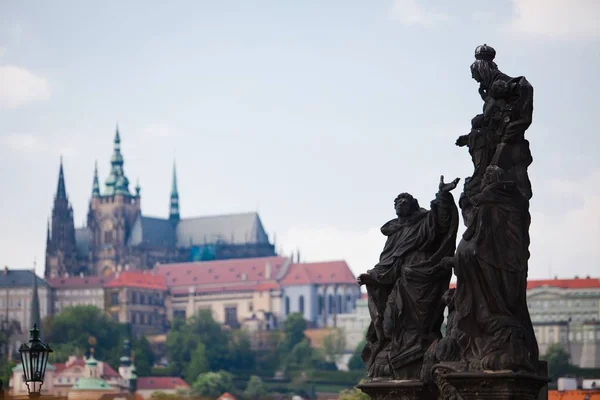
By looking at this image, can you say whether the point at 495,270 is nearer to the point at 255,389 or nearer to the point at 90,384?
the point at 90,384

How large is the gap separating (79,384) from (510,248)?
16241 centimetres

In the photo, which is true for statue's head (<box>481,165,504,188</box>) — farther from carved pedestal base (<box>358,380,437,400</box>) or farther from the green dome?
the green dome

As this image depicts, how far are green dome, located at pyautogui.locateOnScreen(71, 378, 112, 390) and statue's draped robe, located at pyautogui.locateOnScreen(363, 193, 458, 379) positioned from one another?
157718 millimetres

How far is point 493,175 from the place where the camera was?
13.8 meters

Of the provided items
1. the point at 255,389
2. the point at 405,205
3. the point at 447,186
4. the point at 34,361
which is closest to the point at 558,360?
the point at 255,389

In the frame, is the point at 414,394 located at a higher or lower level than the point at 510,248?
lower

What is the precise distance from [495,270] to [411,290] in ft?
4.18

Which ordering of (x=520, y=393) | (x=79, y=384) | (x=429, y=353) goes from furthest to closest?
(x=79, y=384)
(x=429, y=353)
(x=520, y=393)

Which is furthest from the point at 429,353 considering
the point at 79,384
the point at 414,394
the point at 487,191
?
the point at 79,384

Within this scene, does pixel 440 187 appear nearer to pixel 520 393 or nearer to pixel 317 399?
pixel 520 393

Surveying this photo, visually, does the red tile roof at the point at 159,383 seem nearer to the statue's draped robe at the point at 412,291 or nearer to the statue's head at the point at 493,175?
the statue's draped robe at the point at 412,291

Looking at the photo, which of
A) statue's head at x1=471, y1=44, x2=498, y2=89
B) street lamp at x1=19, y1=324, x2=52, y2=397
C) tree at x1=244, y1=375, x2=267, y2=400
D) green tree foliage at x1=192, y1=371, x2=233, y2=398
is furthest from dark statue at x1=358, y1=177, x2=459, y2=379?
tree at x1=244, y1=375, x2=267, y2=400

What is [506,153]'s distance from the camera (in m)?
14.1

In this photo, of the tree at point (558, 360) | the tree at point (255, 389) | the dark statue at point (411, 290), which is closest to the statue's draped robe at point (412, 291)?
the dark statue at point (411, 290)
